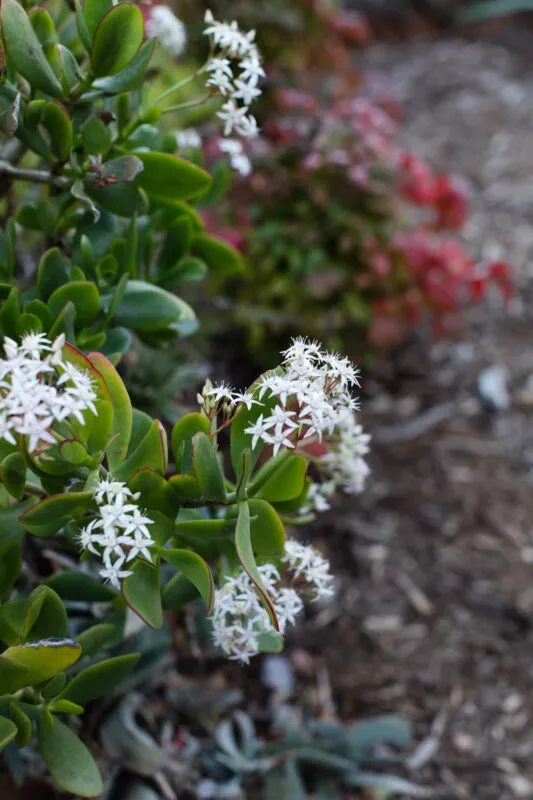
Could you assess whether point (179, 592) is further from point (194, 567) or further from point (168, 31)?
point (168, 31)

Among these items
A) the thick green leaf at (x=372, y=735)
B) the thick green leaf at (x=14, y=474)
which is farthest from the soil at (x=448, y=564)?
the thick green leaf at (x=14, y=474)

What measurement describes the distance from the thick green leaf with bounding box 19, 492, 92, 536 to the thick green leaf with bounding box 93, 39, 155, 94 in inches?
20.3

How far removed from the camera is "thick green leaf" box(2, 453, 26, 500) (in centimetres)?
80

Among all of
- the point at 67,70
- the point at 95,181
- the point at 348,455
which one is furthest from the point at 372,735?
the point at 67,70

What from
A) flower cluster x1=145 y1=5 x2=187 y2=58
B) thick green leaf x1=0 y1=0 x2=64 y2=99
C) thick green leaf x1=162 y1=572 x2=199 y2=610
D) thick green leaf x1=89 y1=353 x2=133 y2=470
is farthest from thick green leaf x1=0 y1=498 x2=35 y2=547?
flower cluster x1=145 y1=5 x2=187 y2=58

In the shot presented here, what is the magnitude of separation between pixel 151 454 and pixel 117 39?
1.64 ft

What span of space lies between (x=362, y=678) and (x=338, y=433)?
903 mm

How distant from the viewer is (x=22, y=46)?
0.90 meters

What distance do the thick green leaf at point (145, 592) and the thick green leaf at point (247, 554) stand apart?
0.37ft

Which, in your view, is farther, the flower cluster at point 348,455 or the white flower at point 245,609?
the flower cluster at point 348,455

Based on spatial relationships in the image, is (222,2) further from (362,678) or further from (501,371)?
(362,678)

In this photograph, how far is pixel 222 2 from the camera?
304 centimetres

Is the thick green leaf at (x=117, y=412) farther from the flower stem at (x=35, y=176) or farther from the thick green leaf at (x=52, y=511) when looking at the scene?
the flower stem at (x=35, y=176)

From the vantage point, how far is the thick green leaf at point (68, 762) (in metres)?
0.91
